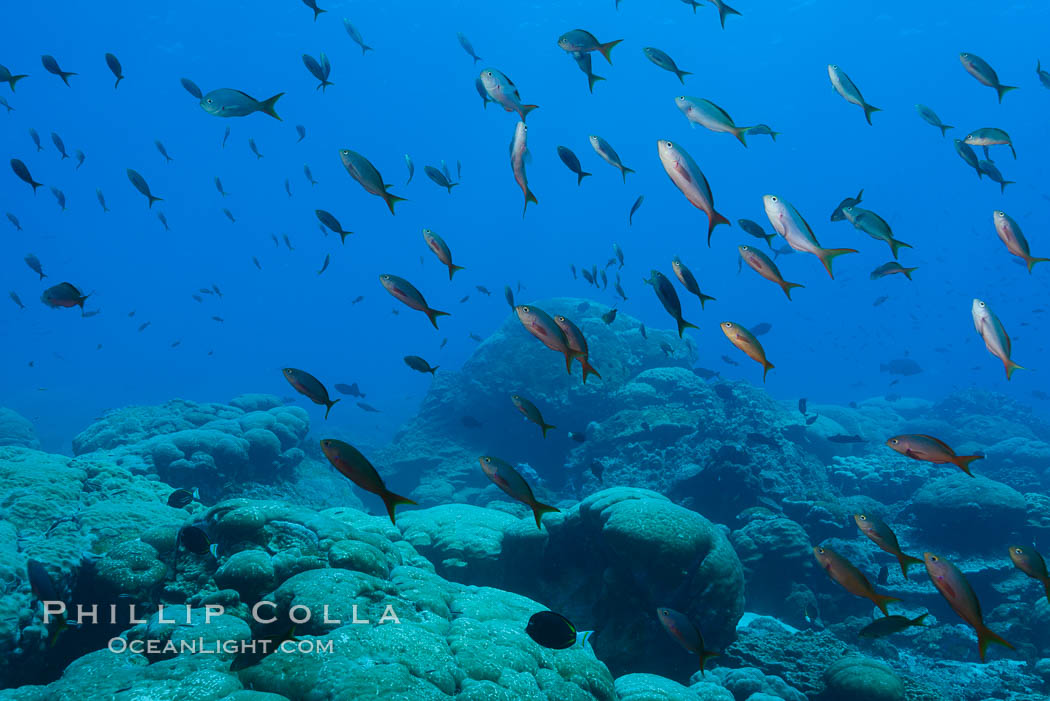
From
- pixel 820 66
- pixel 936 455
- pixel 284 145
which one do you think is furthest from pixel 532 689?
pixel 284 145

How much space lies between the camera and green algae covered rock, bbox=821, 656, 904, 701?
5.67 metres

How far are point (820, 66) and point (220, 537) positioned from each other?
318ft

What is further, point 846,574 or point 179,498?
point 179,498

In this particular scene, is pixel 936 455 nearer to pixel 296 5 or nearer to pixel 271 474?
pixel 271 474

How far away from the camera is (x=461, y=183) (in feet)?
346

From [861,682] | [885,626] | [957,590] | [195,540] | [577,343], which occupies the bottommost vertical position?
[861,682]

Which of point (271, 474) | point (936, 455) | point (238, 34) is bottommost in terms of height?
point (271, 474)

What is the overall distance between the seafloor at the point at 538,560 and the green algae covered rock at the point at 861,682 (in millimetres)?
27

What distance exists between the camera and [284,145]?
317 feet

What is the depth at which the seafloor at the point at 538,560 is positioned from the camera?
4117mm

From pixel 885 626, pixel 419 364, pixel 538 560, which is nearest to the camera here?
pixel 885 626

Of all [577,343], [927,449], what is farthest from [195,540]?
[927,449]

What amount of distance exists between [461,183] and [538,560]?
10683 centimetres

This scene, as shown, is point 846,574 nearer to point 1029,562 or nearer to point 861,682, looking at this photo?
point 1029,562
